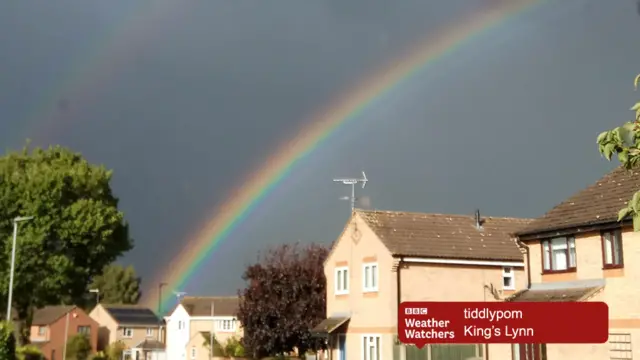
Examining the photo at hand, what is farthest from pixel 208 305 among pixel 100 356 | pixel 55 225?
pixel 55 225

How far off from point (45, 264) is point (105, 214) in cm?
608

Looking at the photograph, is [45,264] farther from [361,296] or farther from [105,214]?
[361,296]

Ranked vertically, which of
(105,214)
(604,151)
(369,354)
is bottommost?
(369,354)

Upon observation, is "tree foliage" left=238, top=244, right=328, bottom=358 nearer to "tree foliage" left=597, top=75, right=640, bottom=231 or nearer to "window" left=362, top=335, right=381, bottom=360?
"window" left=362, top=335, right=381, bottom=360

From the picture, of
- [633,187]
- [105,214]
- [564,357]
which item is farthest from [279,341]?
[633,187]

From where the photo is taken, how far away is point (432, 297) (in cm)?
4031

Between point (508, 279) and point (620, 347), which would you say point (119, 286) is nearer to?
point (508, 279)

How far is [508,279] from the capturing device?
1671 inches

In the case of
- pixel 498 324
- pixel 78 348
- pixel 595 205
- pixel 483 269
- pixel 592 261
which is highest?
pixel 595 205

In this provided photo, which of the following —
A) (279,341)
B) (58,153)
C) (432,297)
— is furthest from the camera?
(58,153)

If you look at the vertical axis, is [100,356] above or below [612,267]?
below

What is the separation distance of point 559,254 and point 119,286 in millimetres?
136128

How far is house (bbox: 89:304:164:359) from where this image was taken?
99062mm

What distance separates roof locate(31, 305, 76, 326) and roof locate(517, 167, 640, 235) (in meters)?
74.3
